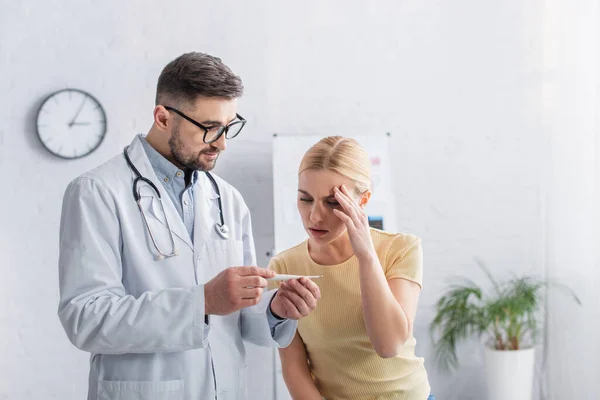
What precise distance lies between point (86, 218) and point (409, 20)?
9.20 ft

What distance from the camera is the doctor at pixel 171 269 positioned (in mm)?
1540

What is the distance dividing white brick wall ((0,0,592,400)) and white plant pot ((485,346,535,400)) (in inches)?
12.8

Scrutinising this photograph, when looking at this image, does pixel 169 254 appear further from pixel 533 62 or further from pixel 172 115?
pixel 533 62

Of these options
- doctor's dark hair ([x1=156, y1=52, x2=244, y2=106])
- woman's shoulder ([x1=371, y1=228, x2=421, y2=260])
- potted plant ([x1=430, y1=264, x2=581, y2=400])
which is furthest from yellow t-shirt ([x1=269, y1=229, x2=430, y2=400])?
potted plant ([x1=430, y1=264, x2=581, y2=400])

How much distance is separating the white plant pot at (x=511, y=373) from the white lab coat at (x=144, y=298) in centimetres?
224

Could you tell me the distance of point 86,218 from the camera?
5.17 ft

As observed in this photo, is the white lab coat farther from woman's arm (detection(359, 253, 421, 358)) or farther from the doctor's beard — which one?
woman's arm (detection(359, 253, 421, 358))

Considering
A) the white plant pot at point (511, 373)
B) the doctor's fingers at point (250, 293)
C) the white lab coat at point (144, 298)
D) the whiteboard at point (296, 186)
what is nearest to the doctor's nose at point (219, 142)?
the white lab coat at point (144, 298)

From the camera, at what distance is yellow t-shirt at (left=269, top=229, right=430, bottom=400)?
1.67 m

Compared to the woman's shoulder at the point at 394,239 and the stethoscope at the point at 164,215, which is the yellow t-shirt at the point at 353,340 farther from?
the stethoscope at the point at 164,215

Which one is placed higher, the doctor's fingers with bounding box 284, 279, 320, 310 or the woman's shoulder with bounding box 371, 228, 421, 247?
the woman's shoulder with bounding box 371, 228, 421, 247

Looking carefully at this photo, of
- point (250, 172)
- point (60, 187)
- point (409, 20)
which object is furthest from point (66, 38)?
point (409, 20)

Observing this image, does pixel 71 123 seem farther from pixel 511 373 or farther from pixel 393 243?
pixel 511 373

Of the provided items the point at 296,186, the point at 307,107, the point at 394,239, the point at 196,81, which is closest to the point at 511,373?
the point at 296,186
